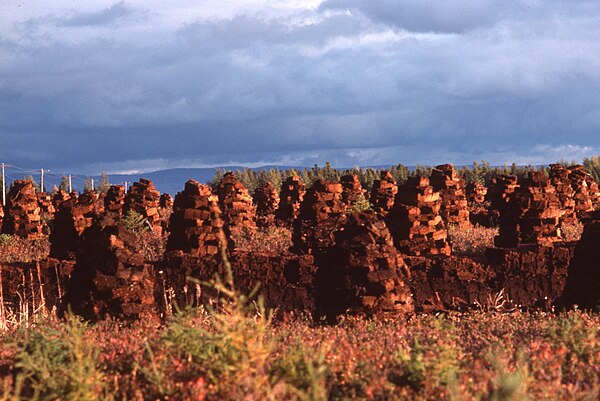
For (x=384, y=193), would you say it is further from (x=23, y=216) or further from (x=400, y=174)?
(x=400, y=174)

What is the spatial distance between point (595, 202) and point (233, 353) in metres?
55.5

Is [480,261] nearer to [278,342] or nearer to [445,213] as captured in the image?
[278,342]

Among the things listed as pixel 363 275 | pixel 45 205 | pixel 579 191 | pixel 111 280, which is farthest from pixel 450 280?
pixel 45 205

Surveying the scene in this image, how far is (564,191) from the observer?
150 feet

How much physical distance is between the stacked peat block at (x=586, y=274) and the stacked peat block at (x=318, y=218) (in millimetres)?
11031

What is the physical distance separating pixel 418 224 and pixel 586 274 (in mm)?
10499

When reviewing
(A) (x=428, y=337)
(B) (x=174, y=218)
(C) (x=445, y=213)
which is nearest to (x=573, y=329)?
(A) (x=428, y=337)

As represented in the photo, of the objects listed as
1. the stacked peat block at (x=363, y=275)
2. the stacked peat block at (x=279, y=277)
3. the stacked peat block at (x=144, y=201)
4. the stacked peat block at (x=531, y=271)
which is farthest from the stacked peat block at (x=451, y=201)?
the stacked peat block at (x=363, y=275)

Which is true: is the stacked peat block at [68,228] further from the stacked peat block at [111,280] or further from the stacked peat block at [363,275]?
the stacked peat block at [363,275]

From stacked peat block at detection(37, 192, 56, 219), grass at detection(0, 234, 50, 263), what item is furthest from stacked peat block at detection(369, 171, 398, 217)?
stacked peat block at detection(37, 192, 56, 219)

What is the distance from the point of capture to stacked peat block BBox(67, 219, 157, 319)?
44.4 ft

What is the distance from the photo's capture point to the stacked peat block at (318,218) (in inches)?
1033

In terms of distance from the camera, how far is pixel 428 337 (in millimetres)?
8469

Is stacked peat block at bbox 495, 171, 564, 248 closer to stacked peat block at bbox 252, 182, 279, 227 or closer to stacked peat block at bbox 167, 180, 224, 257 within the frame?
stacked peat block at bbox 167, 180, 224, 257
